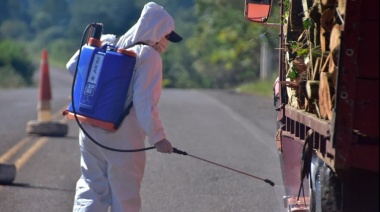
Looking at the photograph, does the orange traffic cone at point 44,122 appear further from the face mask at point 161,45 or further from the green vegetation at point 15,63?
the green vegetation at point 15,63

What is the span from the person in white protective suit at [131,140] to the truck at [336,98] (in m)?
0.91

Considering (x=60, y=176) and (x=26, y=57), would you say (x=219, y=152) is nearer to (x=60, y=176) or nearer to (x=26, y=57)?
(x=60, y=176)

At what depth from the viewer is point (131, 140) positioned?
6.25 meters

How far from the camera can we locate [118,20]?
1786 centimetres

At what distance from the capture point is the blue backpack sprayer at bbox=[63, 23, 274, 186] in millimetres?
6086

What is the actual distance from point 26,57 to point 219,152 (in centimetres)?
4450

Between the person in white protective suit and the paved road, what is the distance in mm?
2185

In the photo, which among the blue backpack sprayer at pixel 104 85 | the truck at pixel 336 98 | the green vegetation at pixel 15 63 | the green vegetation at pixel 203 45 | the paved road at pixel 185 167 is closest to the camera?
the truck at pixel 336 98

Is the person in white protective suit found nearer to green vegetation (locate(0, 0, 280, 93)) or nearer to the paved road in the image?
the paved road

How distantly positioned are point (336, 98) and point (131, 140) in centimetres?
191

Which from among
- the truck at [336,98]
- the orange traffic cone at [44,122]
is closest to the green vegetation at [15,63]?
the orange traffic cone at [44,122]

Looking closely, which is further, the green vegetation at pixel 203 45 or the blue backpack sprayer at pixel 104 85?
the green vegetation at pixel 203 45

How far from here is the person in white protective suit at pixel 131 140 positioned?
610cm

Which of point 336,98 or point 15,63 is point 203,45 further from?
point 336,98
